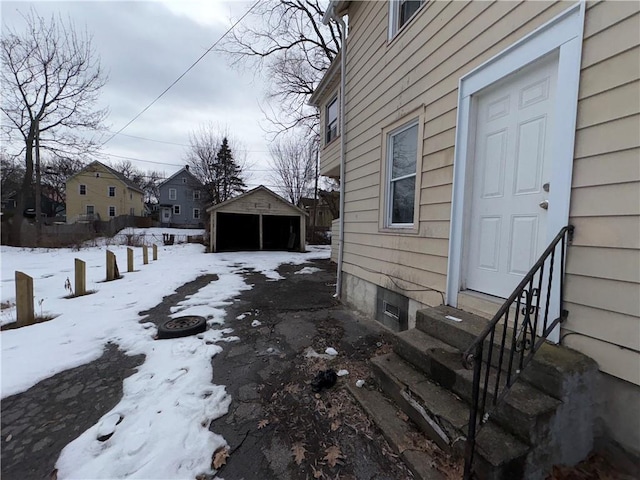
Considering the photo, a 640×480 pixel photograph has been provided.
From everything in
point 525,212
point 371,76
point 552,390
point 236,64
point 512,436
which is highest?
point 236,64

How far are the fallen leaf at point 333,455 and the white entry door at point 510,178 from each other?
1.86 meters

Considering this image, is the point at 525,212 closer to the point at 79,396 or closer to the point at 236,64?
the point at 79,396

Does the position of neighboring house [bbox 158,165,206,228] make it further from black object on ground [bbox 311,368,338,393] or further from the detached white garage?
black object on ground [bbox 311,368,338,393]

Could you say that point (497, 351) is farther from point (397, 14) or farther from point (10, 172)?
point (10, 172)

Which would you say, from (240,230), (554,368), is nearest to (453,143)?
(554,368)

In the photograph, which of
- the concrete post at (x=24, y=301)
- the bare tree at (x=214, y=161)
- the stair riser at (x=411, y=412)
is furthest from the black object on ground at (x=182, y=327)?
the bare tree at (x=214, y=161)

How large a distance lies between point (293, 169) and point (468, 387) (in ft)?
83.4

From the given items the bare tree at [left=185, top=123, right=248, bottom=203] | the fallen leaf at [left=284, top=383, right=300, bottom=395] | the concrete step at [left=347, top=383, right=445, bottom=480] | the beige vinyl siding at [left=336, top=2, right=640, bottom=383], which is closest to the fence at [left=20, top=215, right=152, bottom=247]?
the bare tree at [left=185, top=123, right=248, bottom=203]

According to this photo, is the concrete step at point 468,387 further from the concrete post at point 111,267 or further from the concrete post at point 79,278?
the concrete post at point 111,267

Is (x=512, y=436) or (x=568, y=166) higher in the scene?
(x=568, y=166)

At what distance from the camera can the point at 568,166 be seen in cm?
184

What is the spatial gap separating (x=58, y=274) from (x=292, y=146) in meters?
20.1

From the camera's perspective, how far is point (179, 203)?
35.2 metres

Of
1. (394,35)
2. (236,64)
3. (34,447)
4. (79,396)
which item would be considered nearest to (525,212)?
(394,35)
